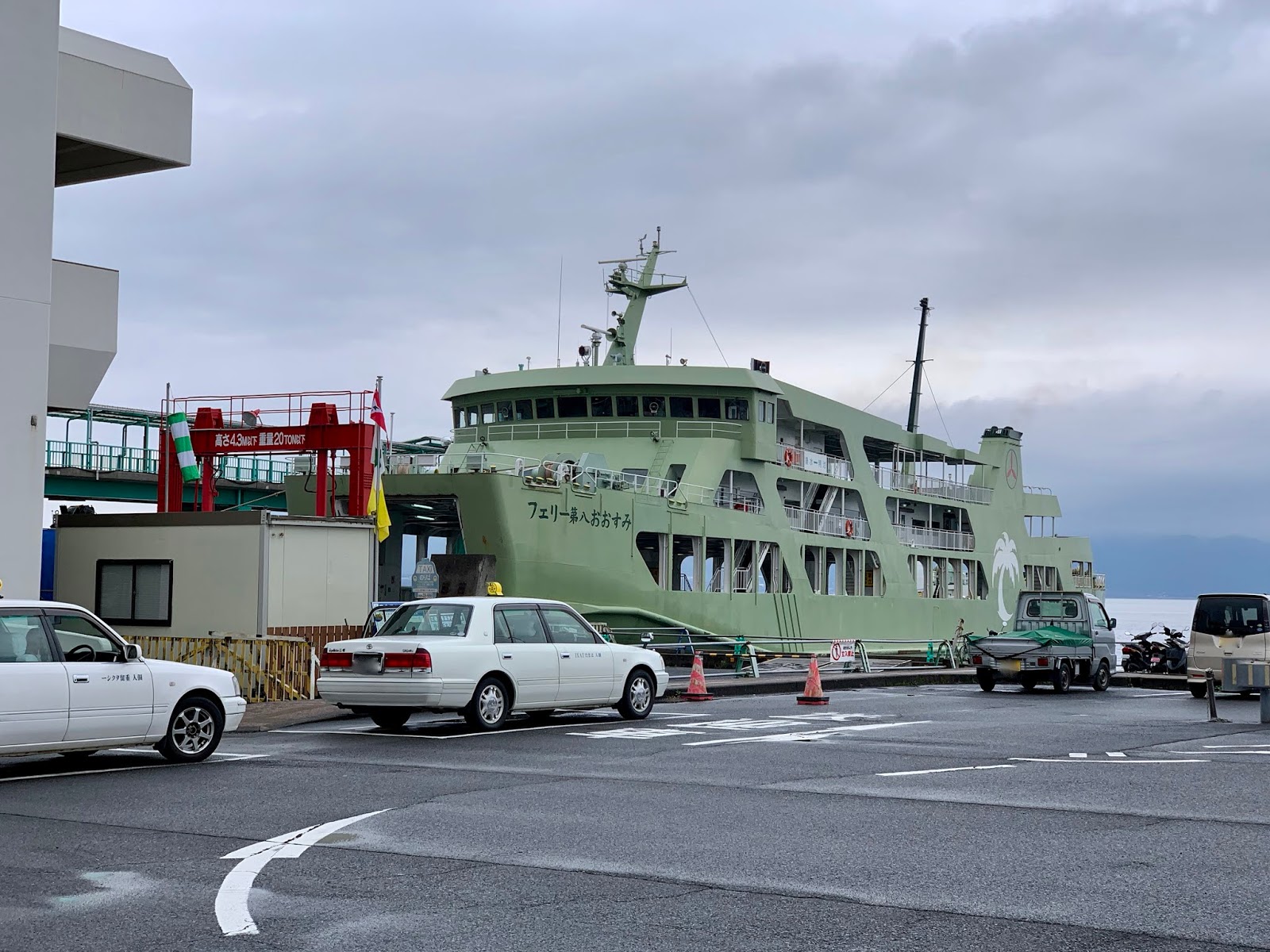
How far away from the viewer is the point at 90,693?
1177 cm

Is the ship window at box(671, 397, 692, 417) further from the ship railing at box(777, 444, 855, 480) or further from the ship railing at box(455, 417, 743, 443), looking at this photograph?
the ship railing at box(777, 444, 855, 480)

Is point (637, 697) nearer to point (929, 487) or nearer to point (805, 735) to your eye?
point (805, 735)

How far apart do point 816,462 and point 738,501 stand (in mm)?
4602

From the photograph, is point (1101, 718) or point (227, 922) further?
point (1101, 718)

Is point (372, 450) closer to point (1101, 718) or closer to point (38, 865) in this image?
point (1101, 718)

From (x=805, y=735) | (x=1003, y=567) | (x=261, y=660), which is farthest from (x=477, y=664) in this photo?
(x=1003, y=567)

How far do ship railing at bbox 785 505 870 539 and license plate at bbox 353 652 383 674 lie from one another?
2182cm

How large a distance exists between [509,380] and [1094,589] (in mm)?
30627

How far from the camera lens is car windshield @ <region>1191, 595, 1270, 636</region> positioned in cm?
2297

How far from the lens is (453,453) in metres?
34.8

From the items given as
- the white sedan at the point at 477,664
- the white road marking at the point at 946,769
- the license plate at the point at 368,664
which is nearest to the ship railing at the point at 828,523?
the white sedan at the point at 477,664

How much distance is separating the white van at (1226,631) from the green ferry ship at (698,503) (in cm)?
1095

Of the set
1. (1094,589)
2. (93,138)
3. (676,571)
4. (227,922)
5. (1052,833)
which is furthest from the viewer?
(1094,589)

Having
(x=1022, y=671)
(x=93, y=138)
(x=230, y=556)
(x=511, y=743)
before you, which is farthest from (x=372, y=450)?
(x=1022, y=671)
